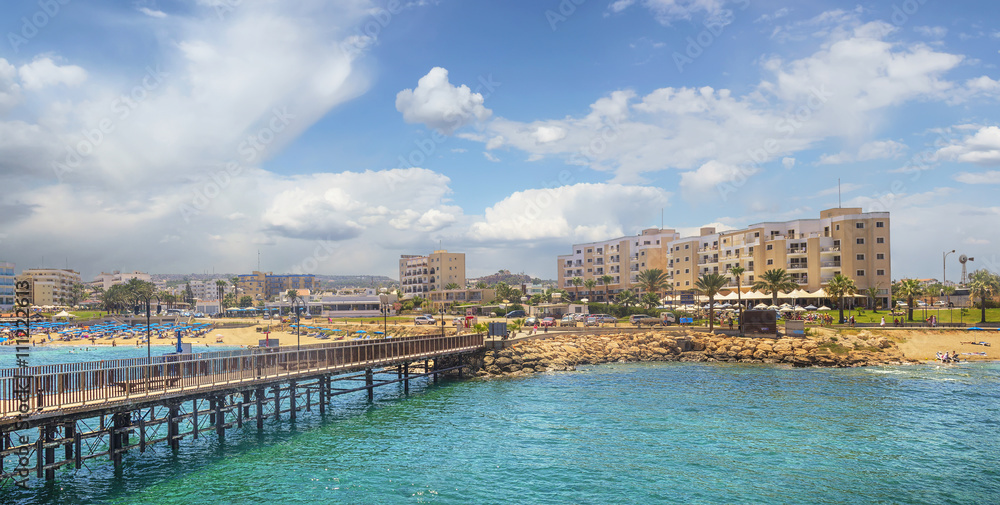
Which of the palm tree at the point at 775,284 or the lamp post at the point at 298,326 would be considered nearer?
the lamp post at the point at 298,326

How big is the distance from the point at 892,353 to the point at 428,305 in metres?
99.3

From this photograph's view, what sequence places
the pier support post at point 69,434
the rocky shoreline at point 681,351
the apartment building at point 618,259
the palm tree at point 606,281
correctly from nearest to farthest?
1. the pier support post at point 69,434
2. the rocky shoreline at point 681,351
3. the palm tree at point 606,281
4. the apartment building at point 618,259

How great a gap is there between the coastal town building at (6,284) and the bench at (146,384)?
189366 millimetres

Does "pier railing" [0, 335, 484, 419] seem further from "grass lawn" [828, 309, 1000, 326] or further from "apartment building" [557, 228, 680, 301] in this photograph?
"apartment building" [557, 228, 680, 301]

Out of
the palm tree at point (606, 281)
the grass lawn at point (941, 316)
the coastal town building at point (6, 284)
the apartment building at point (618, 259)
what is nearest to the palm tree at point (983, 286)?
the grass lawn at point (941, 316)

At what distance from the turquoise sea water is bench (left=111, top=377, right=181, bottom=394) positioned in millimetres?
3687

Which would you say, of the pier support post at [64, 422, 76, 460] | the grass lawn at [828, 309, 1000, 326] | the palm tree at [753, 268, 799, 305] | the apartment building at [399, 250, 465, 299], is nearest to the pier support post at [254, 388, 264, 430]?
the pier support post at [64, 422, 76, 460]

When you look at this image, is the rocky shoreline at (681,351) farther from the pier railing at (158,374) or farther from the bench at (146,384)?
the bench at (146,384)

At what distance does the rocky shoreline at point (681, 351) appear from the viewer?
6188 cm

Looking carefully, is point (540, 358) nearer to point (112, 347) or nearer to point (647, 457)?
point (647, 457)

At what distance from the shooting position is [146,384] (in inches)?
A: 1083

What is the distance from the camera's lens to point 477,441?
3334 cm

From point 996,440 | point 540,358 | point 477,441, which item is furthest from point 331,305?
point 996,440

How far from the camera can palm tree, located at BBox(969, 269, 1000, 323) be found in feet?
270
